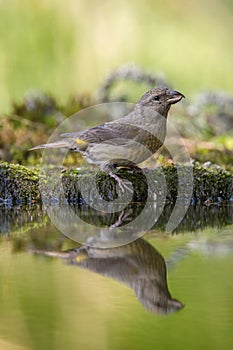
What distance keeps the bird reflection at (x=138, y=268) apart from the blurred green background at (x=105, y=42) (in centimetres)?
595

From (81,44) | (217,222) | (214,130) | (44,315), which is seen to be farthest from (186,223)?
(81,44)

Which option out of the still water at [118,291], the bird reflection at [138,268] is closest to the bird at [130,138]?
the still water at [118,291]

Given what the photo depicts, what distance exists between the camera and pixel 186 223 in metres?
4.38

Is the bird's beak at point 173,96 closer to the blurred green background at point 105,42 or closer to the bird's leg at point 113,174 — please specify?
the bird's leg at point 113,174

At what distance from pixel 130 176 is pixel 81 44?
16.5ft

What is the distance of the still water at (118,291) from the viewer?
84.2 inches

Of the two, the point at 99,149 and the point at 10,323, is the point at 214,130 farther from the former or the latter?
the point at 10,323

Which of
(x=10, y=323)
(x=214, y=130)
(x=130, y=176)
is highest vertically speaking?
(x=214, y=130)

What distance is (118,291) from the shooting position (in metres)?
2.70

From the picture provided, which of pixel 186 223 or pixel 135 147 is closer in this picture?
pixel 186 223

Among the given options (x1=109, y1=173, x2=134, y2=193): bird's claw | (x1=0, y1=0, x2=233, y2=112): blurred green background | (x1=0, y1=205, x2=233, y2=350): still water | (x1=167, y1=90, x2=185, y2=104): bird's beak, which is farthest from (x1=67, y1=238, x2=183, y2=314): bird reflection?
(x1=0, y1=0, x2=233, y2=112): blurred green background

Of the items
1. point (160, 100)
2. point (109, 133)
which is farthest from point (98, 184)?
point (160, 100)

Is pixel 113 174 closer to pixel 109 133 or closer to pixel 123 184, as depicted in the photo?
pixel 123 184

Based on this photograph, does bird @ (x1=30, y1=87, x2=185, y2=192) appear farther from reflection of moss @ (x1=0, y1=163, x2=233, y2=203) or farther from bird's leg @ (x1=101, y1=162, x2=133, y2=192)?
reflection of moss @ (x1=0, y1=163, x2=233, y2=203)
